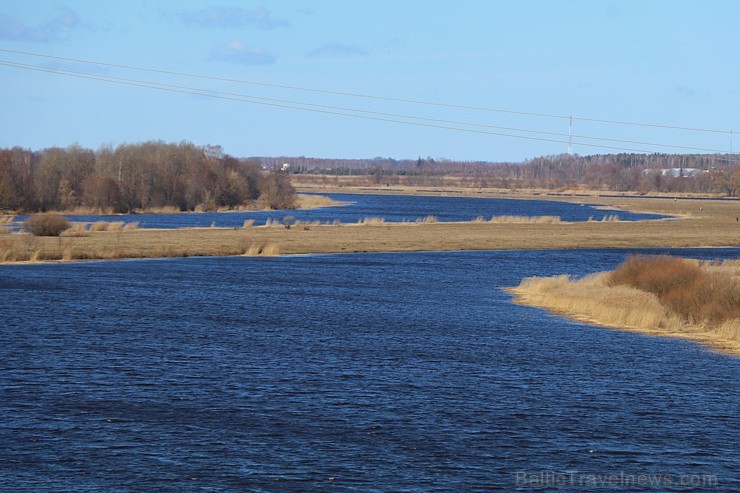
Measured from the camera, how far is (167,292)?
45.8 m

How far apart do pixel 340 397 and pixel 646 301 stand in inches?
780

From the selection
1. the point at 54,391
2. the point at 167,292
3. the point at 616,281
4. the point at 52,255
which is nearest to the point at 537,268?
the point at 616,281

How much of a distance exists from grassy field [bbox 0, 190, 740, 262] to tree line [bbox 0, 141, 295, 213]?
39382mm

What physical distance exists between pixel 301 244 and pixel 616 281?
33.9 m

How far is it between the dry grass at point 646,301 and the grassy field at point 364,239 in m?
28.1

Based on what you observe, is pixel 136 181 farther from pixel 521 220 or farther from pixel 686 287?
pixel 686 287

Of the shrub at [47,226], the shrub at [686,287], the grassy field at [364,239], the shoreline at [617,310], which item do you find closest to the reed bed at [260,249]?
the grassy field at [364,239]

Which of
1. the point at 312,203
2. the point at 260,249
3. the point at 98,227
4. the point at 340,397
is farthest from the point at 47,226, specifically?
the point at 312,203

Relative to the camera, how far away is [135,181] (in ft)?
432

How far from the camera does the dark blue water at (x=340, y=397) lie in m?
18.3

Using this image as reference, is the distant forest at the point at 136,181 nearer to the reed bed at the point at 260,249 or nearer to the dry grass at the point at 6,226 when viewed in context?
the dry grass at the point at 6,226

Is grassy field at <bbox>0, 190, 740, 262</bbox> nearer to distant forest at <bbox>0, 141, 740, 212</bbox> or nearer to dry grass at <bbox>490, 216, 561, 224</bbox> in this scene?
dry grass at <bbox>490, 216, 561, 224</bbox>

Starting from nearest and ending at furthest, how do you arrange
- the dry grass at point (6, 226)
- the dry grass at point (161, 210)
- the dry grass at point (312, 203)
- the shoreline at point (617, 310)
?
1. the shoreline at point (617, 310)
2. the dry grass at point (6, 226)
3. the dry grass at point (161, 210)
4. the dry grass at point (312, 203)

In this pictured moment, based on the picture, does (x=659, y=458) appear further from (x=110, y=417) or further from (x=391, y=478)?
(x=110, y=417)
